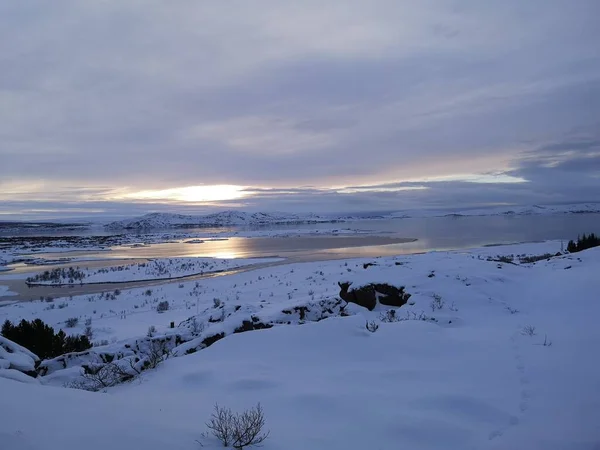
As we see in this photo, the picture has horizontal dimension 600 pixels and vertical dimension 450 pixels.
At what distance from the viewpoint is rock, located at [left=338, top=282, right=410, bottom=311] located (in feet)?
33.0

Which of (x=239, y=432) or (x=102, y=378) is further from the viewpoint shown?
(x=102, y=378)

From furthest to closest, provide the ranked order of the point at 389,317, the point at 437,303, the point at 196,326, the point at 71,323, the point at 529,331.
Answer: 1. the point at 71,323
2. the point at 437,303
3. the point at 389,317
4. the point at 196,326
5. the point at 529,331

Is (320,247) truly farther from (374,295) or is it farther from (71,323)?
(374,295)

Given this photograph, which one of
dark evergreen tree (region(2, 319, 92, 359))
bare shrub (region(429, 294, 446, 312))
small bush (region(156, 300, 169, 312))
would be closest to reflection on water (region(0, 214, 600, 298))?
small bush (region(156, 300, 169, 312))

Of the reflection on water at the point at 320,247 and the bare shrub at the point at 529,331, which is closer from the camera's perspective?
the bare shrub at the point at 529,331

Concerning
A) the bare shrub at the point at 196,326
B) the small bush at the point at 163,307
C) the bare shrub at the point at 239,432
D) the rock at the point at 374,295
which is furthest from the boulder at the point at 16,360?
the small bush at the point at 163,307

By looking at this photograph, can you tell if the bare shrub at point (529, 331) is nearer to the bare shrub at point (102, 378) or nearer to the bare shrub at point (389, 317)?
the bare shrub at point (389, 317)

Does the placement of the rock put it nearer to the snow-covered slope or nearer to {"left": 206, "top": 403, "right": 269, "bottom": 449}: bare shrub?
the snow-covered slope

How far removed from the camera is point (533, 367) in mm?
4980

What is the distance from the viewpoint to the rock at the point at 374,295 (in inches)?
396

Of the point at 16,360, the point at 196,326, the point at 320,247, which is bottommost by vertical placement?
the point at 320,247

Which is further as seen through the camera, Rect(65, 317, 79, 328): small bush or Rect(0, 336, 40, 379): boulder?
Rect(65, 317, 79, 328): small bush

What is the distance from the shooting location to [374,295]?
33.7ft

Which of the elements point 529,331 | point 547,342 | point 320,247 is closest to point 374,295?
point 529,331
